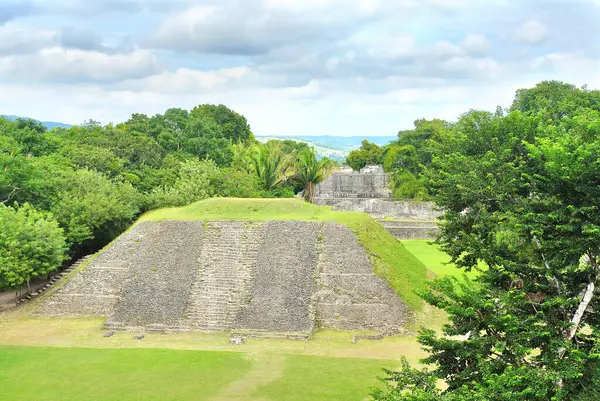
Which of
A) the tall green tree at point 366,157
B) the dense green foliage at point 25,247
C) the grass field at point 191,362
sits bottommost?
the grass field at point 191,362

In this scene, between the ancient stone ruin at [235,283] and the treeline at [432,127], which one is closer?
the ancient stone ruin at [235,283]

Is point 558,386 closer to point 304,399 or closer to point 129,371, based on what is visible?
point 304,399

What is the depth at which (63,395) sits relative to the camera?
49.2 feet

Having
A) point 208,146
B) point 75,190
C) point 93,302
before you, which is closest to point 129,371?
point 93,302

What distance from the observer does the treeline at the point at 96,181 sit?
78.8 ft

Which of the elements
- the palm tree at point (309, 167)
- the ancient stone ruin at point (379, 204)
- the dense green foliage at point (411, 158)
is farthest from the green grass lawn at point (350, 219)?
the dense green foliage at point (411, 158)

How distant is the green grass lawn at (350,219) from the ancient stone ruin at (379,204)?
5.19m

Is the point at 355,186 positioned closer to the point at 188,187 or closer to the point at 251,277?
the point at 188,187

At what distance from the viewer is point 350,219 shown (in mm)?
26250

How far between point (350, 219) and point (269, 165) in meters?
11.8

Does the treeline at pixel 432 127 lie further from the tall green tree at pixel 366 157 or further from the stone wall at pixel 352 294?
the stone wall at pixel 352 294

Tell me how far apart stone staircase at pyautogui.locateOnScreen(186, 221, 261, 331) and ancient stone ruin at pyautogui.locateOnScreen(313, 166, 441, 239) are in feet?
35.2

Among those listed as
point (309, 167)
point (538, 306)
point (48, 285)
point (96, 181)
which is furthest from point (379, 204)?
point (538, 306)

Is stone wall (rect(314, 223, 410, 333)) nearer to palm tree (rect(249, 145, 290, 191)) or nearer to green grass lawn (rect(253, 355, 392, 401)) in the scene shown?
green grass lawn (rect(253, 355, 392, 401))
